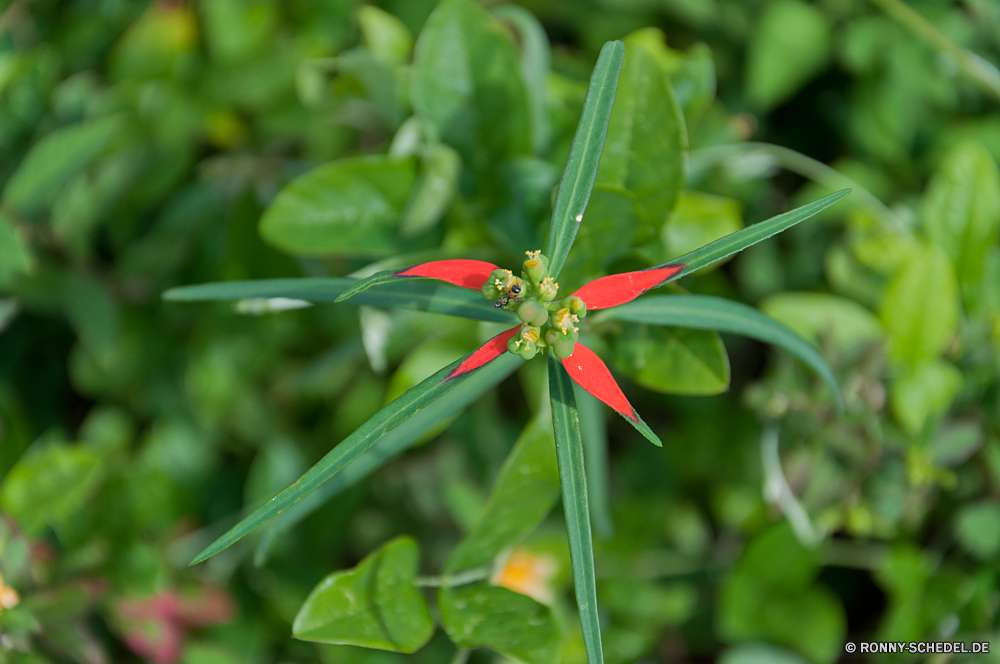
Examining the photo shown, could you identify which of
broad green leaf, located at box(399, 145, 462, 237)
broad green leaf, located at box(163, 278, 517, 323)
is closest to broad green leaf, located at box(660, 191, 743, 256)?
broad green leaf, located at box(399, 145, 462, 237)

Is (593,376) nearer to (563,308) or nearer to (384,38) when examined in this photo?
(563,308)

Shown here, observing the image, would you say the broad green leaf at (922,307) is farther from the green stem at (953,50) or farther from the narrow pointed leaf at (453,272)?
the narrow pointed leaf at (453,272)

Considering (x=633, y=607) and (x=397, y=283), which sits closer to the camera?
(x=397, y=283)

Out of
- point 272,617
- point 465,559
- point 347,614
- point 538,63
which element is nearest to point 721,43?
point 538,63

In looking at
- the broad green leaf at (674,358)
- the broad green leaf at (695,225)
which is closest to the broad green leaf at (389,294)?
the broad green leaf at (674,358)

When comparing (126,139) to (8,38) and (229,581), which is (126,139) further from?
(229,581)

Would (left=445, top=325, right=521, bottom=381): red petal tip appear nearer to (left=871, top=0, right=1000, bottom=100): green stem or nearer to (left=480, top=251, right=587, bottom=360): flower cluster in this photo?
(left=480, top=251, right=587, bottom=360): flower cluster
